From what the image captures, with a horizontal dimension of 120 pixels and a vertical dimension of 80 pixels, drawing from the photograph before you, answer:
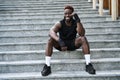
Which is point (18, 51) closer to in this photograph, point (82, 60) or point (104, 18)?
point (82, 60)

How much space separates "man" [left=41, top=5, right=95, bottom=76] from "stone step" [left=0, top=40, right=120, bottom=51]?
509 millimetres

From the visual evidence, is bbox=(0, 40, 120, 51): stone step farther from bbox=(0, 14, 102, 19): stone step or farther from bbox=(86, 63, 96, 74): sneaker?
bbox=(0, 14, 102, 19): stone step

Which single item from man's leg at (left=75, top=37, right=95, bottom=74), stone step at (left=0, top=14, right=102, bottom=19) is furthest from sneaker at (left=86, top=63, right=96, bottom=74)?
stone step at (left=0, top=14, right=102, bottom=19)

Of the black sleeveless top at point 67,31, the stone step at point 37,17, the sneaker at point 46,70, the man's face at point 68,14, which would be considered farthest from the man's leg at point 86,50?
the stone step at point 37,17

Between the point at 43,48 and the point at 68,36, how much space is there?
0.62m

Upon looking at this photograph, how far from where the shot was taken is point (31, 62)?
12.8 feet

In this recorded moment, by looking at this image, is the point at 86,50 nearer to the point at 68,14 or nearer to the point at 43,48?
the point at 68,14

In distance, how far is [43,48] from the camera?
173 inches

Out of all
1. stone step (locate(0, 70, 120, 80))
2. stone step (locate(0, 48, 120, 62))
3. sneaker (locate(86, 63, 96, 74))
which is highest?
stone step (locate(0, 48, 120, 62))

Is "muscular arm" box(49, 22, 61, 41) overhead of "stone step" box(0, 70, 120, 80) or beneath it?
overhead

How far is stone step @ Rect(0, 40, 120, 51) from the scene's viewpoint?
14.3ft

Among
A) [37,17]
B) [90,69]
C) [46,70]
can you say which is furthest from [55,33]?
[37,17]

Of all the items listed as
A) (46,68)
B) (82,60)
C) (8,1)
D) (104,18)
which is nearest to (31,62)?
(46,68)

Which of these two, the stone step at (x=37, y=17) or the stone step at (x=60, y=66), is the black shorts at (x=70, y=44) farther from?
the stone step at (x=37, y=17)
